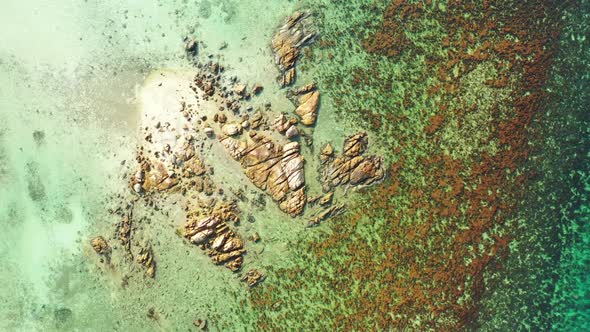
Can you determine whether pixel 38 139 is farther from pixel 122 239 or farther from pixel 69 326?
pixel 69 326

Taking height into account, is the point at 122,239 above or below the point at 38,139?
below

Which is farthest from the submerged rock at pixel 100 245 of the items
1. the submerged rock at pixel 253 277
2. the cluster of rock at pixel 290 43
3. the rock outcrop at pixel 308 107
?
the cluster of rock at pixel 290 43

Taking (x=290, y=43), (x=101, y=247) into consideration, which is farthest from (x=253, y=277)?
(x=290, y=43)

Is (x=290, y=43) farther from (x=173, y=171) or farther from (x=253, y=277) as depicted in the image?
(x=253, y=277)

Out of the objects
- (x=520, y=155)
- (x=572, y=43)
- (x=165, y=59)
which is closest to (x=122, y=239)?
(x=165, y=59)

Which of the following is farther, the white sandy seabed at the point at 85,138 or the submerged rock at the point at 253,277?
the white sandy seabed at the point at 85,138

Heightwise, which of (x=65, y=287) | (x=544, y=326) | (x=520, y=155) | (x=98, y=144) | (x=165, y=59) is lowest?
(x=544, y=326)

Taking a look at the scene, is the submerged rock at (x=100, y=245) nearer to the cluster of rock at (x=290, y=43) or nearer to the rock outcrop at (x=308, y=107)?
the rock outcrop at (x=308, y=107)
